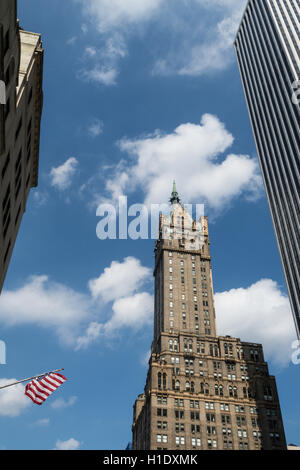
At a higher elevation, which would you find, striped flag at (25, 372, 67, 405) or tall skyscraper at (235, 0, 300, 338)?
tall skyscraper at (235, 0, 300, 338)

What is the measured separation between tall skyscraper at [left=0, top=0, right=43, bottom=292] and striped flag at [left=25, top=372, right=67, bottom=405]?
52.2 feet

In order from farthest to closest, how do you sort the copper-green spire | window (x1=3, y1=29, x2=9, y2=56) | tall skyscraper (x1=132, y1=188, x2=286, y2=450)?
the copper-green spire
tall skyscraper (x1=132, y1=188, x2=286, y2=450)
window (x1=3, y1=29, x2=9, y2=56)

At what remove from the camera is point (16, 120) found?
1406 inches

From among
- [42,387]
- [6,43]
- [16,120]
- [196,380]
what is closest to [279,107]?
[196,380]

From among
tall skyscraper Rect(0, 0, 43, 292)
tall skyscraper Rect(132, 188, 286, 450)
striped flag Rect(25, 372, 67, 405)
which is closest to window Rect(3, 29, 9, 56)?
tall skyscraper Rect(0, 0, 43, 292)

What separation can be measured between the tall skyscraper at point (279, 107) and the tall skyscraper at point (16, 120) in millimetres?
74308

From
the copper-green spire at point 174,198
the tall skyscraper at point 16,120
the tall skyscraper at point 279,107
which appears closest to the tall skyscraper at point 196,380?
the tall skyscraper at point 279,107

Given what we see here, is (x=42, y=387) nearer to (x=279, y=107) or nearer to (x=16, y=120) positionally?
(x=16, y=120)

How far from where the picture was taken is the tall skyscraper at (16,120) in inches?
1172

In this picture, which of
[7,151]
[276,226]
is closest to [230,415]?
[276,226]

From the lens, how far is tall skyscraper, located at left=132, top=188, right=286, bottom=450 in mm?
97438

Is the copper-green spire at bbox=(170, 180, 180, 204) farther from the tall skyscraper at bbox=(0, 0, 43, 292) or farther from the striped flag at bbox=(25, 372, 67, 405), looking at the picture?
the striped flag at bbox=(25, 372, 67, 405)

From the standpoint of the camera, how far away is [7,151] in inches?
1351
